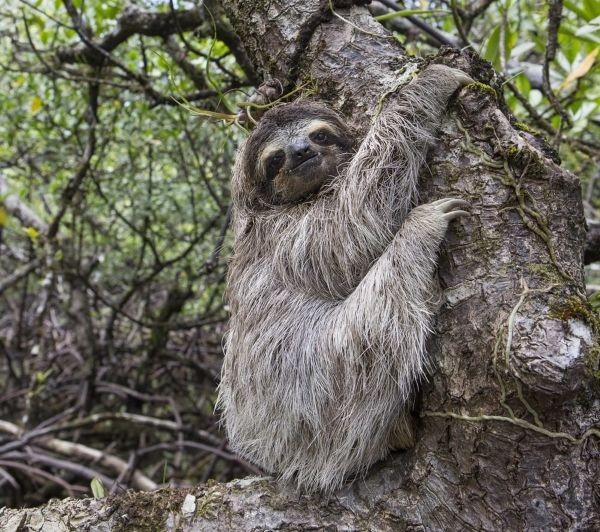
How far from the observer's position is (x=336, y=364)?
3246 millimetres

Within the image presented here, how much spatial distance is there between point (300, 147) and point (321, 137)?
0.50 feet

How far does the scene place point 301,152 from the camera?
3.63 metres

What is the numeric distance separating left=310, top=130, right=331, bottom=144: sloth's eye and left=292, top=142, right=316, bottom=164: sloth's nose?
67 mm

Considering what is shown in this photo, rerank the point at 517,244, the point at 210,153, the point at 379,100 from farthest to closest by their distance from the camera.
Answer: the point at 210,153 < the point at 379,100 < the point at 517,244

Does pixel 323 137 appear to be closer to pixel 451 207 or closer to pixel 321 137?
pixel 321 137

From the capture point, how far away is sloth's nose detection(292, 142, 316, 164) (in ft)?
11.8

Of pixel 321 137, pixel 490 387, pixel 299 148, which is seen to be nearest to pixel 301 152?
pixel 299 148

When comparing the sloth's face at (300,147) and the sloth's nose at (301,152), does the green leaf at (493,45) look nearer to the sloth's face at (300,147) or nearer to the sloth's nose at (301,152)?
the sloth's face at (300,147)

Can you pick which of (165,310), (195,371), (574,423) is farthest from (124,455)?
(574,423)

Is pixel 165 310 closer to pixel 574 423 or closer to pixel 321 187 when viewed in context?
pixel 321 187

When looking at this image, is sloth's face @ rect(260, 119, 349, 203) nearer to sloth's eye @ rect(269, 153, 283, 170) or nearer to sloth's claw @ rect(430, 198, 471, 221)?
sloth's eye @ rect(269, 153, 283, 170)

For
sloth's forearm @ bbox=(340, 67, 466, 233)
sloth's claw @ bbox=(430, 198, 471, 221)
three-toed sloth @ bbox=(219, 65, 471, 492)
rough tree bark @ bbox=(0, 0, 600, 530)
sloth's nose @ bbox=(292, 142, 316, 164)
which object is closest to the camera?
rough tree bark @ bbox=(0, 0, 600, 530)

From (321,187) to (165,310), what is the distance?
16.6ft

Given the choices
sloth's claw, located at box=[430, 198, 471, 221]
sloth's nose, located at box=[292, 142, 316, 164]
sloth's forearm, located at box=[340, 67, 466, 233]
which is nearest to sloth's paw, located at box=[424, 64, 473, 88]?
sloth's forearm, located at box=[340, 67, 466, 233]
